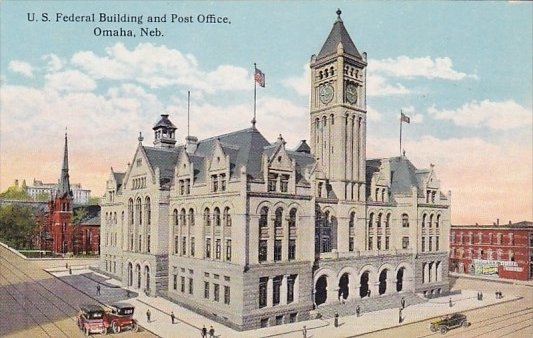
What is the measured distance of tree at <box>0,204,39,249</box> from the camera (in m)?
29.4

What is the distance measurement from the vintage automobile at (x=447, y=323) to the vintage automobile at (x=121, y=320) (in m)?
18.0

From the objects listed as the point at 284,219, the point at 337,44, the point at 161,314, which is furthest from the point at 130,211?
the point at 337,44

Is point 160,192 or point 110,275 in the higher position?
point 160,192

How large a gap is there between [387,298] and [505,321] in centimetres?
817

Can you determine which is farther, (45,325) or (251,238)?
A: (251,238)

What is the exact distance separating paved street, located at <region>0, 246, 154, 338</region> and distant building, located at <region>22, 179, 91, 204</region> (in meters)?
3.94

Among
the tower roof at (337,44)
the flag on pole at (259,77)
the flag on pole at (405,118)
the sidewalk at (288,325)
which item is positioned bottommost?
the sidewalk at (288,325)

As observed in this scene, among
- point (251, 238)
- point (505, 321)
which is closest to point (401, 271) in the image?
point (505, 321)

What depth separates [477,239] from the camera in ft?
182

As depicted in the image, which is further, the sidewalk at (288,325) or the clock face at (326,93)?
the clock face at (326,93)

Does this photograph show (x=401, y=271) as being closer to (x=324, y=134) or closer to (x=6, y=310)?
(x=324, y=134)

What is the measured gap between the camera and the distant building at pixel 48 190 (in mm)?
29214

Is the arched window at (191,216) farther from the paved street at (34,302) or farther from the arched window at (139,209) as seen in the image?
the paved street at (34,302)

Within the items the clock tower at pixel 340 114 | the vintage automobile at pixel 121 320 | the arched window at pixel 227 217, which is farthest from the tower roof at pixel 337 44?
the vintage automobile at pixel 121 320
